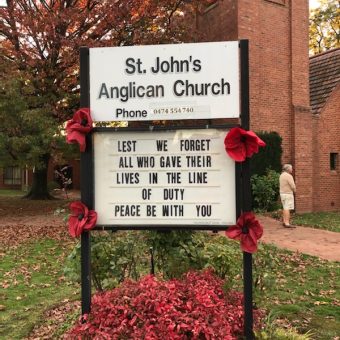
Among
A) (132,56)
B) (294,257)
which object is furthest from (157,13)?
(132,56)

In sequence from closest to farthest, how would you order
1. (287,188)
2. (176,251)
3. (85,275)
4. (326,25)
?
(85,275) → (176,251) → (287,188) → (326,25)

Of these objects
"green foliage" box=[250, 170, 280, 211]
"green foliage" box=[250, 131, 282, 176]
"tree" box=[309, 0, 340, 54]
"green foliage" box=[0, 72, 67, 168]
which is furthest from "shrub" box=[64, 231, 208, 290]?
"tree" box=[309, 0, 340, 54]

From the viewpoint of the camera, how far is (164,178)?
3.87 m

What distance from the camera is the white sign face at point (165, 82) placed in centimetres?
375

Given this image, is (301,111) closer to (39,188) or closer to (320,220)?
(320,220)

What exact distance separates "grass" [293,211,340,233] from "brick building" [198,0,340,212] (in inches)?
32.4

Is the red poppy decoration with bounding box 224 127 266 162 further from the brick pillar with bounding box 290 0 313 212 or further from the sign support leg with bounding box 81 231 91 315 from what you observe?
the brick pillar with bounding box 290 0 313 212

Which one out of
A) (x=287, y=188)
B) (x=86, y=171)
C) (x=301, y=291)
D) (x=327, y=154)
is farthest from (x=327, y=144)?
(x=86, y=171)

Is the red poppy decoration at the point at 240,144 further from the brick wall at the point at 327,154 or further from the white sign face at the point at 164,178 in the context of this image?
the brick wall at the point at 327,154

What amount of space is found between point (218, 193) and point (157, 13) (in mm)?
13647

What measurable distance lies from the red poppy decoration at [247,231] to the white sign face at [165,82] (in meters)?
0.90

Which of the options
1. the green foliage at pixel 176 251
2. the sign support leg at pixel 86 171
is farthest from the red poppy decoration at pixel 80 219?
the green foliage at pixel 176 251

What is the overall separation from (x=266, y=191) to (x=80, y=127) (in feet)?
42.4

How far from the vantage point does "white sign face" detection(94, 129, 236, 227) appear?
3.79 metres
